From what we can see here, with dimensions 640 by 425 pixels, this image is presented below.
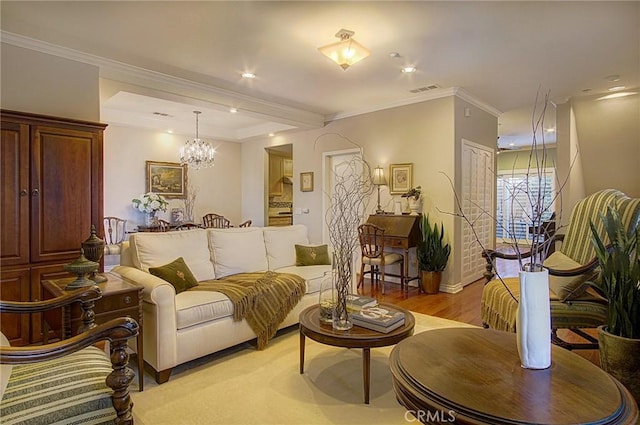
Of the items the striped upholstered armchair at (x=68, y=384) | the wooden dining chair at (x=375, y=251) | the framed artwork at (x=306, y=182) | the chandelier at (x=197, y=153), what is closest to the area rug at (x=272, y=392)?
the striped upholstered armchair at (x=68, y=384)

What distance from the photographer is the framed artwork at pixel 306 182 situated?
251 inches

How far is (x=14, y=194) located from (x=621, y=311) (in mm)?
4298

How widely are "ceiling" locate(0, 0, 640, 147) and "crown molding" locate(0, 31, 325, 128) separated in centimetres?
1

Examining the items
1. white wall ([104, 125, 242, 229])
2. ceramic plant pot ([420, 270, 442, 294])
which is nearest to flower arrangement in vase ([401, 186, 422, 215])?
ceramic plant pot ([420, 270, 442, 294])

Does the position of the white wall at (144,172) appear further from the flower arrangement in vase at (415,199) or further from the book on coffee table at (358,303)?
the book on coffee table at (358,303)

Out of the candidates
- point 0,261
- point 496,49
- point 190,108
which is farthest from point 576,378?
point 190,108

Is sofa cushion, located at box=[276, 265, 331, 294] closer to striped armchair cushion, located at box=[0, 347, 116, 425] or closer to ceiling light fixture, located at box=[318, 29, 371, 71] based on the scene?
ceiling light fixture, located at box=[318, 29, 371, 71]

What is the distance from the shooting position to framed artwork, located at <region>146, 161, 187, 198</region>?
6.52 metres

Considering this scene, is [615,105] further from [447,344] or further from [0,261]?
[0,261]

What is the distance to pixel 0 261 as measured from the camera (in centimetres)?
268

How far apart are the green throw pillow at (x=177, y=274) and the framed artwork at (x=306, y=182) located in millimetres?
3635

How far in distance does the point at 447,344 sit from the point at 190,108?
5.37 meters

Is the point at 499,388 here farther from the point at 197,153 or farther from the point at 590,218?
the point at 197,153

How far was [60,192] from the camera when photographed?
2.98 metres
